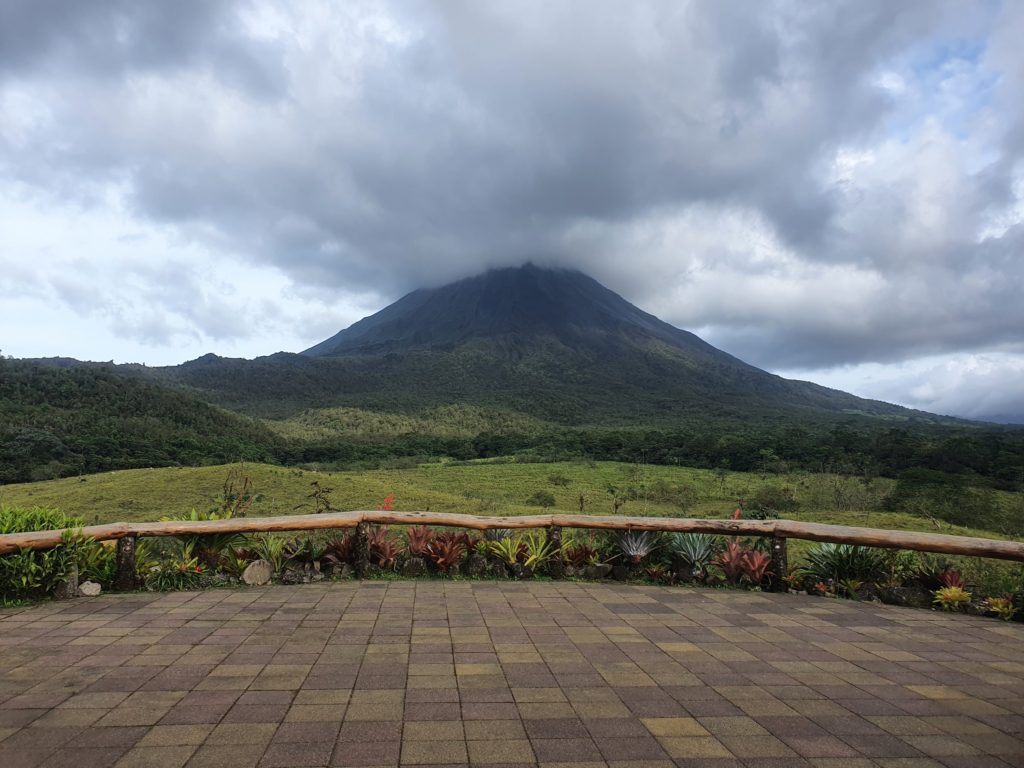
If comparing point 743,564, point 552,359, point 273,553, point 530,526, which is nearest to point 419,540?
point 530,526

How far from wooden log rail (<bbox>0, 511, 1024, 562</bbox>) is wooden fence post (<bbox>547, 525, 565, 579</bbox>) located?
0.10 metres

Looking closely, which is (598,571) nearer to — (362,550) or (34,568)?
(362,550)

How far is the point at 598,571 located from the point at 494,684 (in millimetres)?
3405

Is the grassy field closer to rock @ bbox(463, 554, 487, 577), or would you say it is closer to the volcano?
rock @ bbox(463, 554, 487, 577)

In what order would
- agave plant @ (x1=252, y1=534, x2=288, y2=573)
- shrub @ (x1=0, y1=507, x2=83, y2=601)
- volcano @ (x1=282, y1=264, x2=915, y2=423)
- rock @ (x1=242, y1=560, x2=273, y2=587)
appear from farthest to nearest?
1. volcano @ (x1=282, y1=264, x2=915, y2=423)
2. agave plant @ (x1=252, y1=534, x2=288, y2=573)
3. rock @ (x1=242, y1=560, x2=273, y2=587)
4. shrub @ (x1=0, y1=507, x2=83, y2=601)

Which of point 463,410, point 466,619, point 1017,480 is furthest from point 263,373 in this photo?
point 466,619

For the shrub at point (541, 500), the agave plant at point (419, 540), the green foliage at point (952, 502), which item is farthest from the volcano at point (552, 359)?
the agave plant at point (419, 540)

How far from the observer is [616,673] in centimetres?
374

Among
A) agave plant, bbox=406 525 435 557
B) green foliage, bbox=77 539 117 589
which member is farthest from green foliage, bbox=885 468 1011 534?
green foliage, bbox=77 539 117 589

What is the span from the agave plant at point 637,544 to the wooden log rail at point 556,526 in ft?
0.56

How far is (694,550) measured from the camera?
6574 mm

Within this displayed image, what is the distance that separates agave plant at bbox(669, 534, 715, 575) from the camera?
6562 mm

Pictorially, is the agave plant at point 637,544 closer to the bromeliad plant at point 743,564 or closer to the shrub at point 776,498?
the bromeliad plant at point 743,564

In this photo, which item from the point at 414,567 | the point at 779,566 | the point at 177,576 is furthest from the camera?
the point at 414,567
